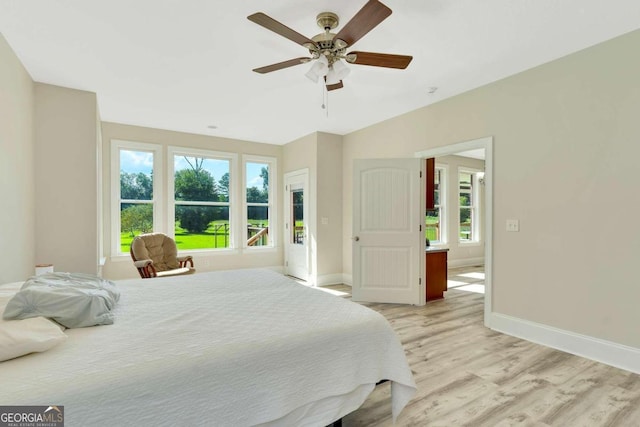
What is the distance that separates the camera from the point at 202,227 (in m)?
5.54

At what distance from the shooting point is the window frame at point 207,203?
515cm

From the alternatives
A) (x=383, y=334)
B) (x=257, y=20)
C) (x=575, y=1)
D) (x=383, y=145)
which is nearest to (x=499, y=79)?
(x=575, y=1)

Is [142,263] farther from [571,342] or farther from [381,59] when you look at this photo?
[571,342]

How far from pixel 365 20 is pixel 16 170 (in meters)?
3.28

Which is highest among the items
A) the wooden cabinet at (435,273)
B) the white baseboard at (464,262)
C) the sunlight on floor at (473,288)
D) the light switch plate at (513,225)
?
the light switch plate at (513,225)

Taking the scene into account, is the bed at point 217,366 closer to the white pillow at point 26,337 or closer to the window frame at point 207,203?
the white pillow at point 26,337

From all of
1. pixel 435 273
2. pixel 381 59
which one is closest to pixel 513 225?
pixel 435 273

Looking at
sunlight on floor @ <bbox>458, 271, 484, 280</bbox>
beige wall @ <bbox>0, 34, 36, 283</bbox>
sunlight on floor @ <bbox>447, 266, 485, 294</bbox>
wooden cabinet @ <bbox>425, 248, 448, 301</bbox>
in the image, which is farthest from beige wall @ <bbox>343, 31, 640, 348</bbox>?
beige wall @ <bbox>0, 34, 36, 283</bbox>

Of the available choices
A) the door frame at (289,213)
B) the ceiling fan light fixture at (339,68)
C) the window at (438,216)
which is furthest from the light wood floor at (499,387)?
the window at (438,216)

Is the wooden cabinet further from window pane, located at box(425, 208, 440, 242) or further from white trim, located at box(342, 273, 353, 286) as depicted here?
window pane, located at box(425, 208, 440, 242)

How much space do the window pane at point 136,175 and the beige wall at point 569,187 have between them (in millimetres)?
4931

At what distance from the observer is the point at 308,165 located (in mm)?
5465

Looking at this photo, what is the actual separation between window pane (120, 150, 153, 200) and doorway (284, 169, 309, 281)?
247 centimetres

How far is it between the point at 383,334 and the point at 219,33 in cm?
256
